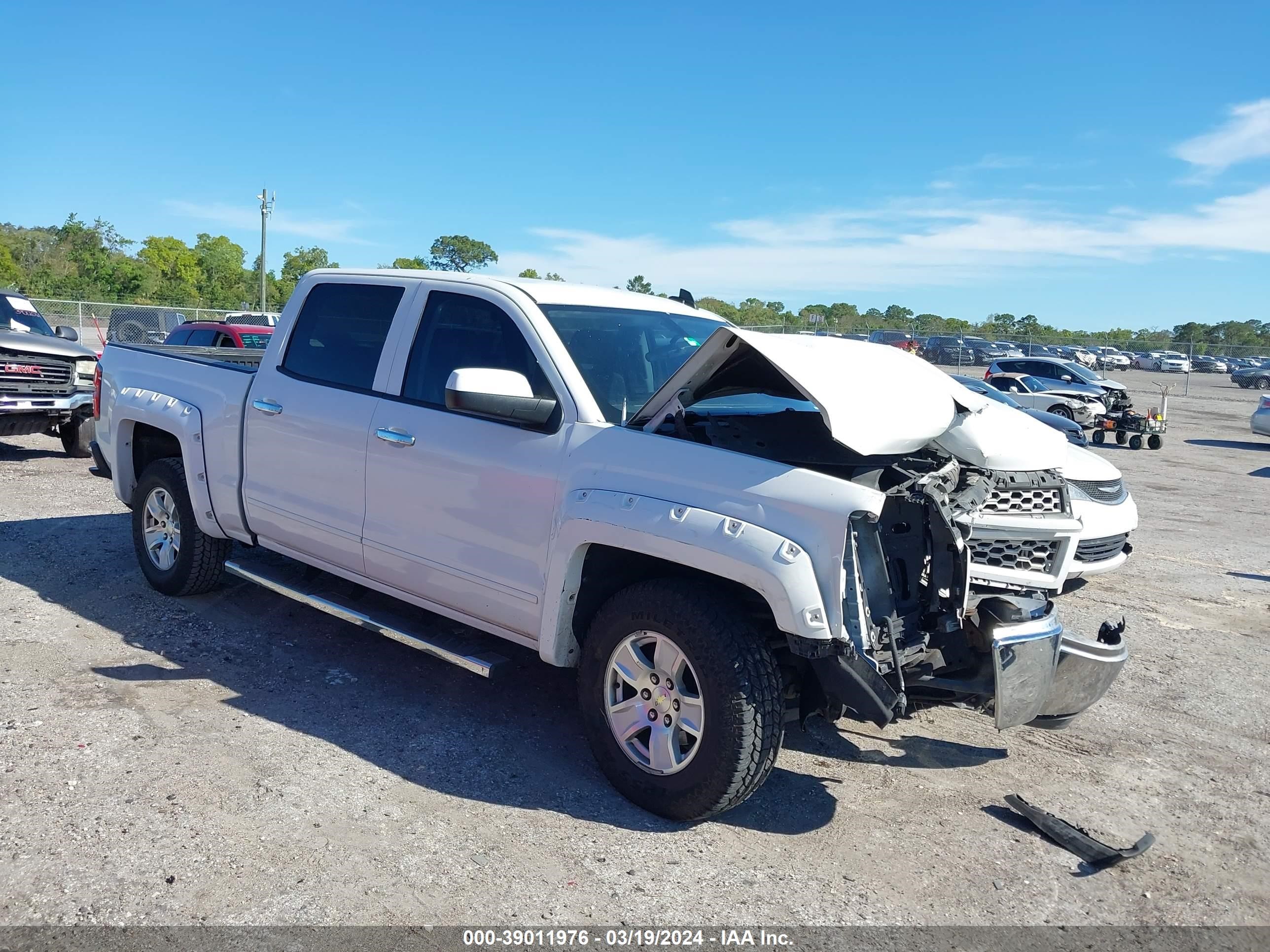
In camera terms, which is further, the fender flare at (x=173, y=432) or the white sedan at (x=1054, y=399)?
the white sedan at (x=1054, y=399)

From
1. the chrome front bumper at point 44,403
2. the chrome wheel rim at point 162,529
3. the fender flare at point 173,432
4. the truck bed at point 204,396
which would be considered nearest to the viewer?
the truck bed at point 204,396

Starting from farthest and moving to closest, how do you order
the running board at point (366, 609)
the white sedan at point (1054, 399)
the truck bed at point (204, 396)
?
1. the white sedan at point (1054, 399)
2. the truck bed at point (204, 396)
3. the running board at point (366, 609)

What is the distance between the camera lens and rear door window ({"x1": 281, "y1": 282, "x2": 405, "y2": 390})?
5.12 m

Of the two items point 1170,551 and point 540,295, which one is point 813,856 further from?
point 1170,551

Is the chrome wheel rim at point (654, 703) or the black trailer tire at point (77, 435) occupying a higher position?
the chrome wheel rim at point (654, 703)

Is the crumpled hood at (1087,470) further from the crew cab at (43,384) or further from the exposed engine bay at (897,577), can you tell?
the crew cab at (43,384)

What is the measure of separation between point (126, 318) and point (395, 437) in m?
32.4

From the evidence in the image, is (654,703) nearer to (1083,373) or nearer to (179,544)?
(179,544)

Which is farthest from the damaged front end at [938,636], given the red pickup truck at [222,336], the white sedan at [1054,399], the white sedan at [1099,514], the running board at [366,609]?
the white sedan at [1054,399]

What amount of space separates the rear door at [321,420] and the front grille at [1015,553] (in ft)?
9.93

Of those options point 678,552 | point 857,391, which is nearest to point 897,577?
point 857,391

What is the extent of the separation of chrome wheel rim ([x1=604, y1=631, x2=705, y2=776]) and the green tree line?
1065 inches

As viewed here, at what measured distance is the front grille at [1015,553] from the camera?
498 cm

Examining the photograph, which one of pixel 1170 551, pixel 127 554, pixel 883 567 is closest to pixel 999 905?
pixel 883 567
